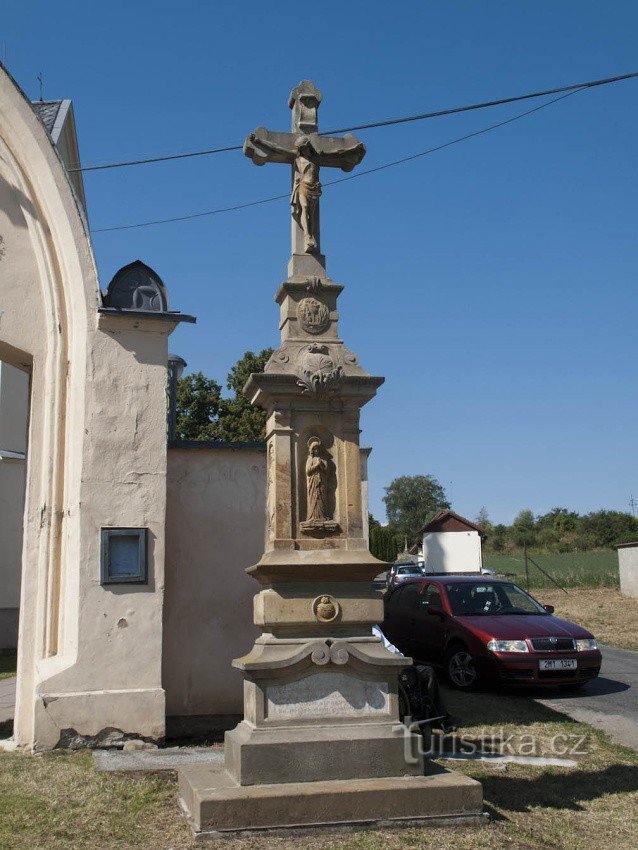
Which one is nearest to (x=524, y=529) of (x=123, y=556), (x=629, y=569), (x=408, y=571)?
(x=408, y=571)

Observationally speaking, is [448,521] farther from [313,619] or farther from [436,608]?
[313,619]

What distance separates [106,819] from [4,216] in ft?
21.8

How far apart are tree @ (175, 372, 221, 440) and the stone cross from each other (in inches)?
885

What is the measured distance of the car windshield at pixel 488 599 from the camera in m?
12.8

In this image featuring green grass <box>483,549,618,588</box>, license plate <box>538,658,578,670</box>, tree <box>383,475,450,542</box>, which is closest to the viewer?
license plate <box>538,658,578,670</box>

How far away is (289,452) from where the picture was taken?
6918 millimetres

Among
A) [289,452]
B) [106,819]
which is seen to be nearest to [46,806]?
[106,819]

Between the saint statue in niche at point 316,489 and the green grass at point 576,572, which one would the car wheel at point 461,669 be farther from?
the green grass at point 576,572

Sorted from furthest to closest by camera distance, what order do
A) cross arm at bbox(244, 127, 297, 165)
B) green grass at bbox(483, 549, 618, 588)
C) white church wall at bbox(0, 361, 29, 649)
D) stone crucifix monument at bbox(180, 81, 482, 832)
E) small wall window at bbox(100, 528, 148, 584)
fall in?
green grass at bbox(483, 549, 618, 588) → white church wall at bbox(0, 361, 29, 649) → small wall window at bbox(100, 528, 148, 584) → cross arm at bbox(244, 127, 297, 165) → stone crucifix monument at bbox(180, 81, 482, 832)

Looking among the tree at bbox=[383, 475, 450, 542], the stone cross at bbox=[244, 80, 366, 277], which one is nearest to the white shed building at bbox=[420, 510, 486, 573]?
the stone cross at bbox=[244, 80, 366, 277]

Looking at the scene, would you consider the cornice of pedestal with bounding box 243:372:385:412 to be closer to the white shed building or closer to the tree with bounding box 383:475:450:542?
the white shed building

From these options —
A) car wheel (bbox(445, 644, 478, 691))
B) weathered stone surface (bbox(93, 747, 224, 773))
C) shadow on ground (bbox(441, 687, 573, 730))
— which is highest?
car wheel (bbox(445, 644, 478, 691))

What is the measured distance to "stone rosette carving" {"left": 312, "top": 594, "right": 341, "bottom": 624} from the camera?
6.56m

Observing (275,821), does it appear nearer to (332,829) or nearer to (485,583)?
(332,829)
